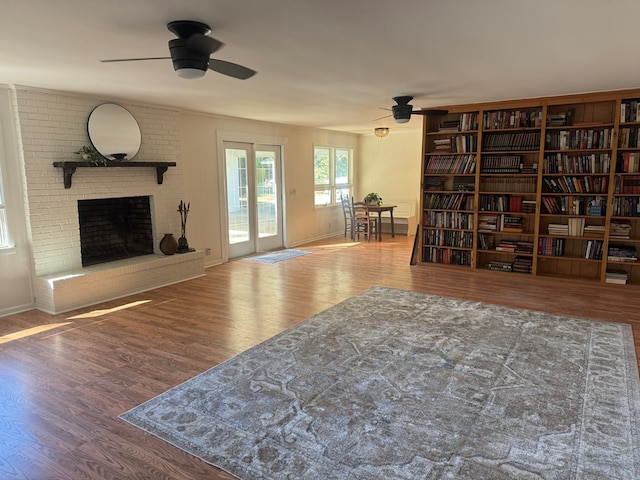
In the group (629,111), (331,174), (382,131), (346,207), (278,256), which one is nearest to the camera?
(629,111)

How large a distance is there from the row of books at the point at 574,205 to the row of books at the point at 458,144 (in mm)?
1199

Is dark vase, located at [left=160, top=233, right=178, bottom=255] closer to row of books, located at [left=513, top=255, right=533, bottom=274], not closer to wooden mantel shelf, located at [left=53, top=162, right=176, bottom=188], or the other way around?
wooden mantel shelf, located at [left=53, top=162, right=176, bottom=188]

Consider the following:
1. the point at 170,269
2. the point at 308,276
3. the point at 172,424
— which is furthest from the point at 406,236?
the point at 172,424

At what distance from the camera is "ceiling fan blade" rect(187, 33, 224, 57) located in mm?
2586

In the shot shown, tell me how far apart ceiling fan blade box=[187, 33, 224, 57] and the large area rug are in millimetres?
2177

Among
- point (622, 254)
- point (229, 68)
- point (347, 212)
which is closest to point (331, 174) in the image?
point (347, 212)

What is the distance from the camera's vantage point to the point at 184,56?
106 inches

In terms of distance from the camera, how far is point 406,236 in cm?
964

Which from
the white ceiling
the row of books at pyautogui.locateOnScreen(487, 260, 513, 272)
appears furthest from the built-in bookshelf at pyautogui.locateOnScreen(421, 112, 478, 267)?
the white ceiling

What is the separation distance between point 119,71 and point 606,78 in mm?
4704

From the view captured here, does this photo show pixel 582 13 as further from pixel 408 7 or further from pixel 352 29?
pixel 352 29

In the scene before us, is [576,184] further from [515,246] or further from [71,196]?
[71,196]

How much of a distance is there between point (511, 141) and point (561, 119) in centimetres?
63

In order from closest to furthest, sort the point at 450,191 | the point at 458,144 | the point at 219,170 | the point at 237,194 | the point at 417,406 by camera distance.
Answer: the point at 417,406, the point at 458,144, the point at 450,191, the point at 219,170, the point at 237,194
